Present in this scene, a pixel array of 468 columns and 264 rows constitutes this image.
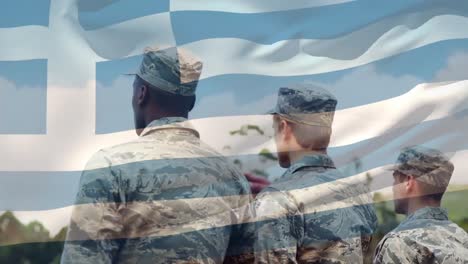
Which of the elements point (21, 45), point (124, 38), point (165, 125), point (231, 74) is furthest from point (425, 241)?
point (21, 45)

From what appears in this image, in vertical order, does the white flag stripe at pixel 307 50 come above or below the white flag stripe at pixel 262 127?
above

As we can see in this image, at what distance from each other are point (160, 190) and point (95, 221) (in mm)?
176

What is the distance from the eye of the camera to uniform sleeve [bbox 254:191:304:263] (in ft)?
6.96

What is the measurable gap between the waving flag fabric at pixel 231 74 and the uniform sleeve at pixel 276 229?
163mm

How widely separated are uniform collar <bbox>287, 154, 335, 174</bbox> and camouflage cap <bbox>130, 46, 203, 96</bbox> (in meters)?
0.31

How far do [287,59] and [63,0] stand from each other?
0.59m

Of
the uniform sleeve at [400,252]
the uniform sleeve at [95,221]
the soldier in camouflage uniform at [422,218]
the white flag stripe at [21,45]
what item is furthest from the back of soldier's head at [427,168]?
the white flag stripe at [21,45]

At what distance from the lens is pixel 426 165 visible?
2562 mm

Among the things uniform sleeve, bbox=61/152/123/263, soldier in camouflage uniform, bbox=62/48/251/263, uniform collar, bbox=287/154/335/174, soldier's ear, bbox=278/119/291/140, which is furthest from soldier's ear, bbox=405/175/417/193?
uniform sleeve, bbox=61/152/123/263

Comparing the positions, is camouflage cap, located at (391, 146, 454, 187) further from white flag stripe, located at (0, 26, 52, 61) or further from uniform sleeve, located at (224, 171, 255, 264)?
white flag stripe, located at (0, 26, 52, 61)

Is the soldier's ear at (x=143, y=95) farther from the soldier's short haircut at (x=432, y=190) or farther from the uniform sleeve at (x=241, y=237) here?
the soldier's short haircut at (x=432, y=190)

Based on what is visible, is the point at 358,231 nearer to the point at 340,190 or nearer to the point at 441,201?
the point at 340,190

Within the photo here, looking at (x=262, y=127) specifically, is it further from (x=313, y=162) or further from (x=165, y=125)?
(x=165, y=125)

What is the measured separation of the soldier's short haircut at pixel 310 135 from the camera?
7.57 ft
